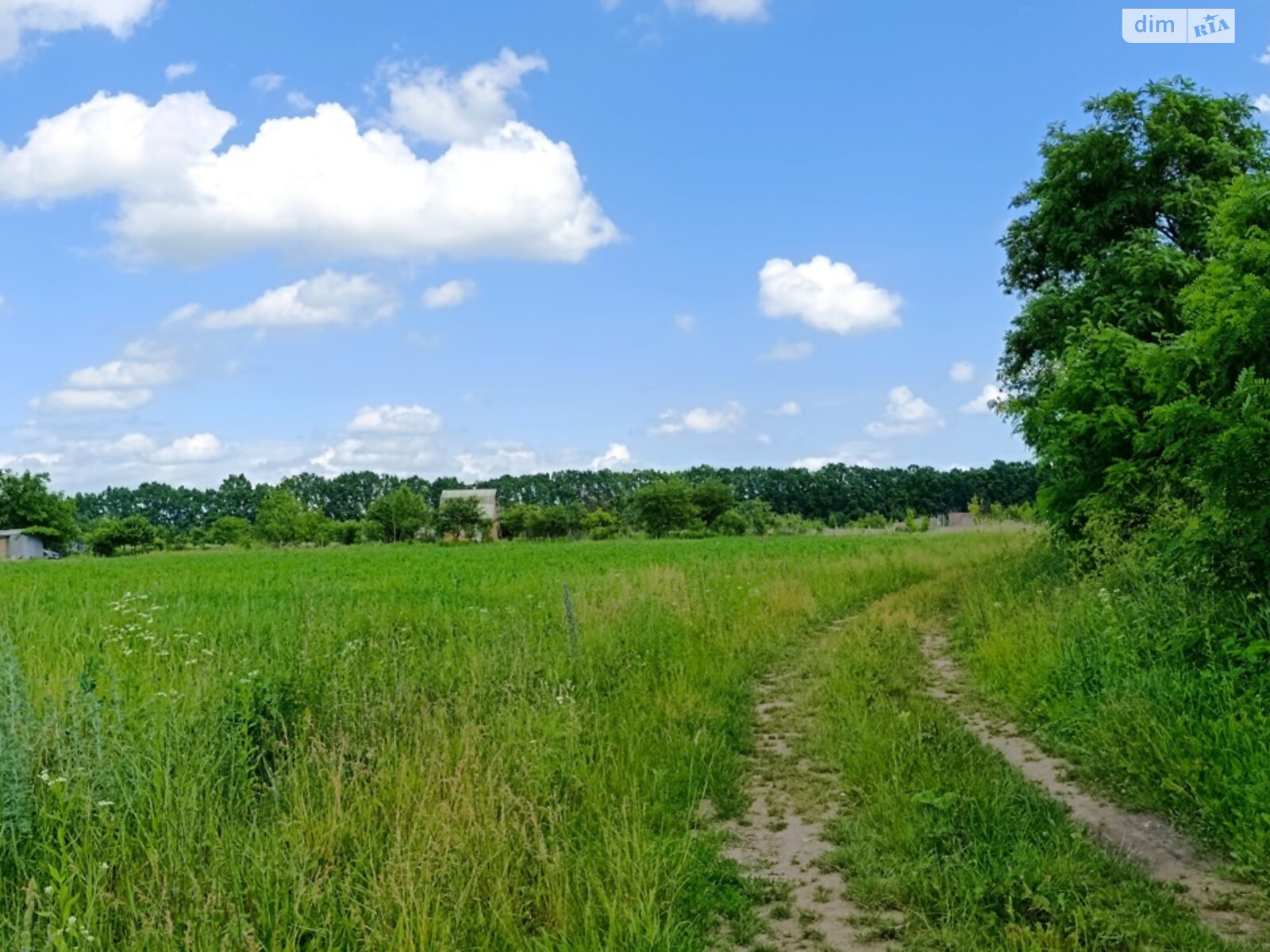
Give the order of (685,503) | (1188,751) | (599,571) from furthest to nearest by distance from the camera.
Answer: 1. (685,503)
2. (599,571)
3. (1188,751)

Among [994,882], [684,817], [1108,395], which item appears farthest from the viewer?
[1108,395]

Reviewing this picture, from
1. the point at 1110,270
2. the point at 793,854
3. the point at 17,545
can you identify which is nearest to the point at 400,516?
the point at 17,545

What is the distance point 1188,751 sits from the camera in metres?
6.12

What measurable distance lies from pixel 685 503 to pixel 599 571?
6427cm

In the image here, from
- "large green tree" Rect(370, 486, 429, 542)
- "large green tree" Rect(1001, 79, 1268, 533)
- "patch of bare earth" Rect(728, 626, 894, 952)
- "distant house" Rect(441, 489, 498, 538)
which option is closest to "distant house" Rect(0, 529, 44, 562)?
"large green tree" Rect(370, 486, 429, 542)

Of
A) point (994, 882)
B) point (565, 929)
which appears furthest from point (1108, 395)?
point (565, 929)

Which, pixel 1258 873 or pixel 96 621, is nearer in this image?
pixel 1258 873

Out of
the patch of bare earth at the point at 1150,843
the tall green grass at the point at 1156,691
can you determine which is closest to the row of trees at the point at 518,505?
the tall green grass at the point at 1156,691

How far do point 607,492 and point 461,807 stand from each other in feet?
478

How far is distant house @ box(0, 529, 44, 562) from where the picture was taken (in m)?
77.1

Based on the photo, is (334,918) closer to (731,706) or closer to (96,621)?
(731,706)

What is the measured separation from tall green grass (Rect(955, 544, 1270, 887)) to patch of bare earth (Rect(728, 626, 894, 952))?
2222 mm

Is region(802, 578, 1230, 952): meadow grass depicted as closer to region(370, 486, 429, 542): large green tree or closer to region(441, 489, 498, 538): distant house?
region(441, 489, 498, 538): distant house

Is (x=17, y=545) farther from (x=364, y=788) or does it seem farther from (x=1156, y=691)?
(x=1156, y=691)
